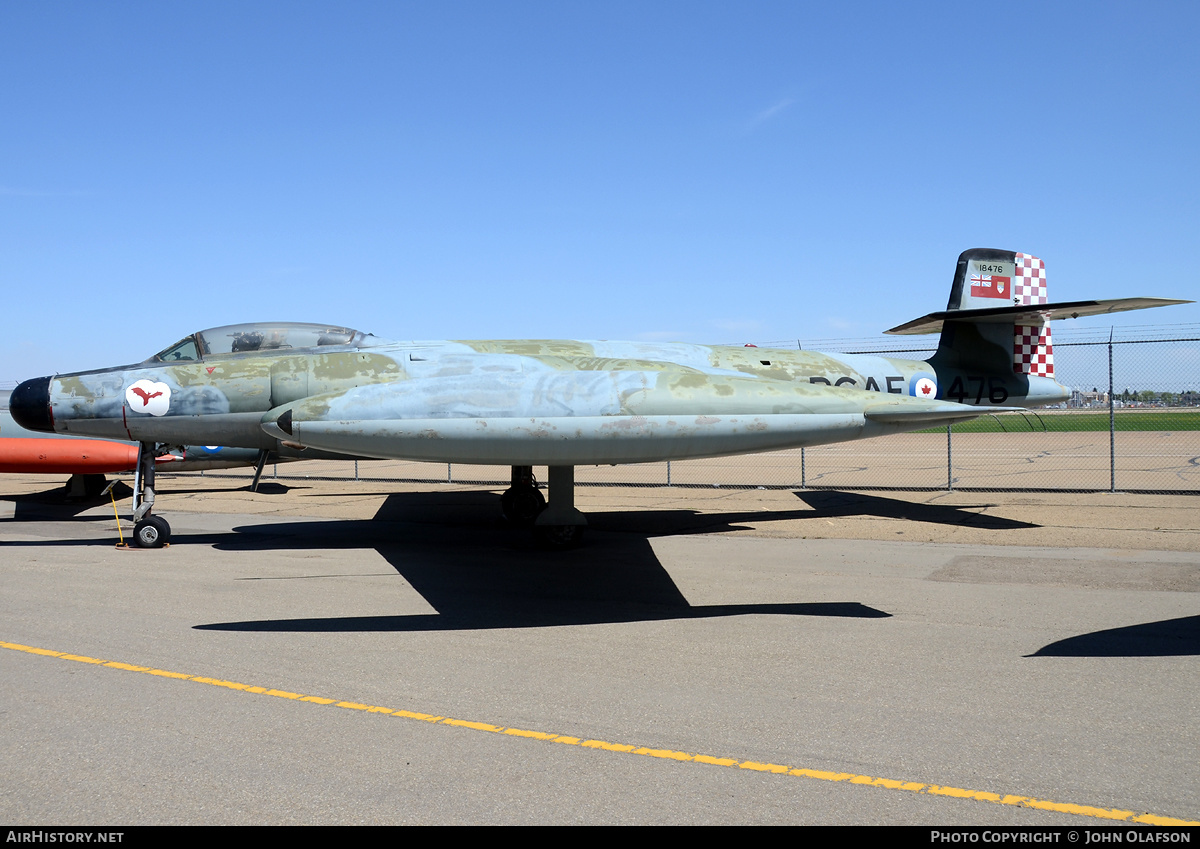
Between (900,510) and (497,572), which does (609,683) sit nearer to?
(497,572)

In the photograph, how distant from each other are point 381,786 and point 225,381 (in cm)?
829

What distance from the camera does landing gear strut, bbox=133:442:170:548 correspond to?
1116 cm

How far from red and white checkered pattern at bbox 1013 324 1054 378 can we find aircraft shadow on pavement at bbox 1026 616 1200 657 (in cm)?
782

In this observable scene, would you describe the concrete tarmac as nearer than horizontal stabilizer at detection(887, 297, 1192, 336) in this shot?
Yes

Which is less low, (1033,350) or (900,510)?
(1033,350)

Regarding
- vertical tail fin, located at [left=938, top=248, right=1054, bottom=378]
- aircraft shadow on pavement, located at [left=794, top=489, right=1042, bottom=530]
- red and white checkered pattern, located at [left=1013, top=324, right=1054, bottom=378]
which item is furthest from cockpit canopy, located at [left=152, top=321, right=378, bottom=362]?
red and white checkered pattern, located at [left=1013, top=324, right=1054, bottom=378]

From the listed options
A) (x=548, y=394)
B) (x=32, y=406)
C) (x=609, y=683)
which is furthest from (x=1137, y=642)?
(x=32, y=406)

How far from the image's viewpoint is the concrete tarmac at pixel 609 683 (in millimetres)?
3691

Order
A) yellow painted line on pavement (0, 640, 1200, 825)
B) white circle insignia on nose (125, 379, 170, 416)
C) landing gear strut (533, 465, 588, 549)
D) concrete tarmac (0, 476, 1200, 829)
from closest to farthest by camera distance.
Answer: yellow painted line on pavement (0, 640, 1200, 825) < concrete tarmac (0, 476, 1200, 829) < landing gear strut (533, 465, 588, 549) < white circle insignia on nose (125, 379, 170, 416)

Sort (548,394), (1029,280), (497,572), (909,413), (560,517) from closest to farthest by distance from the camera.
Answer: (548,394) < (909,413) < (497,572) < (560,517) < (1029,280)

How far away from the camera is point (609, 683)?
532cm

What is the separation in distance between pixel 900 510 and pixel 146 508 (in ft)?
39.0

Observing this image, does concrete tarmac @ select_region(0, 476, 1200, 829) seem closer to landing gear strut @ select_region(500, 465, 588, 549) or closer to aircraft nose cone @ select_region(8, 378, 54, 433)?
landing gear strut @ select_region(500, 465, 588, 549)
